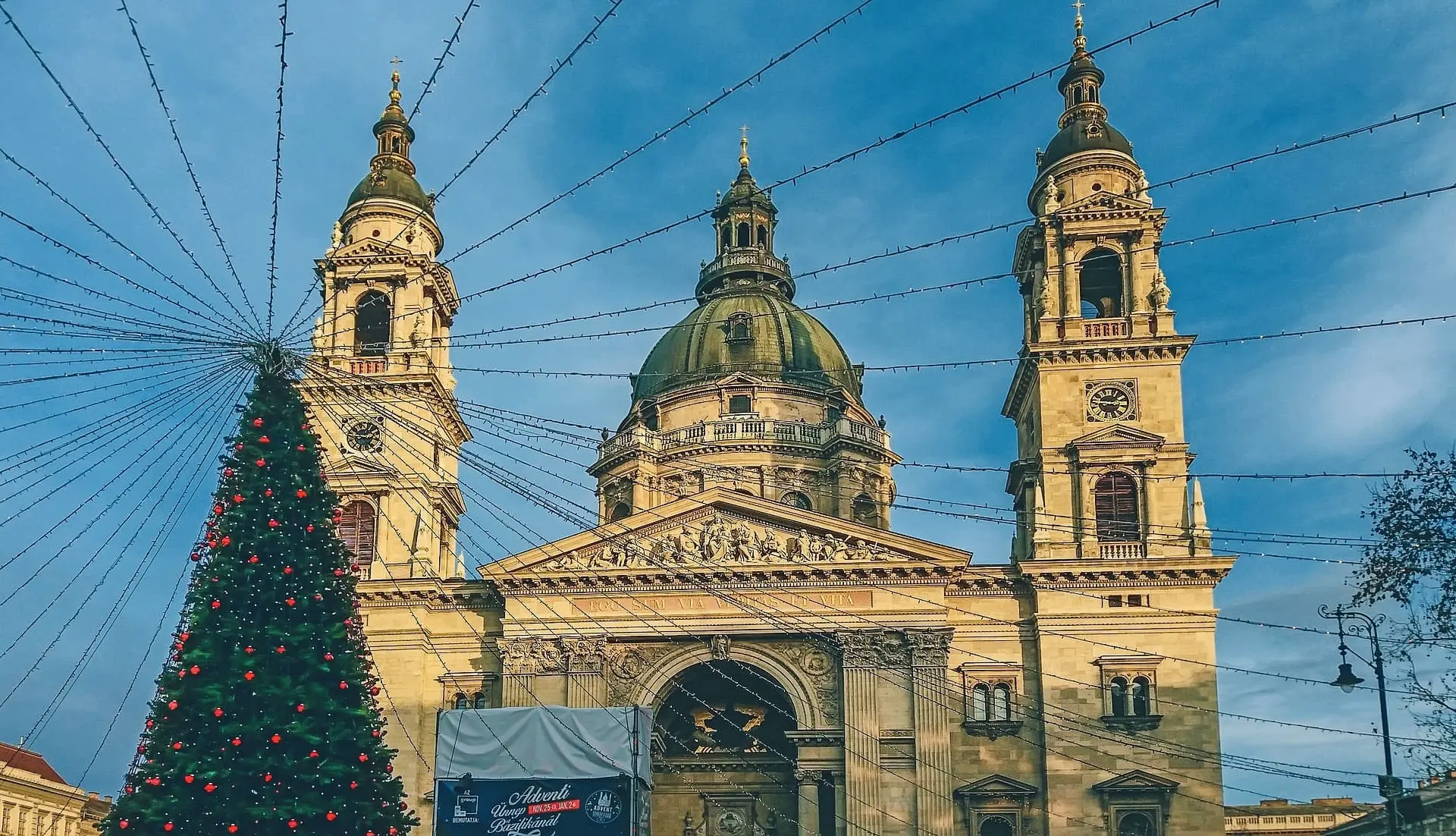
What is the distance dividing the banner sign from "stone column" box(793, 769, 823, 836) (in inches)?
655

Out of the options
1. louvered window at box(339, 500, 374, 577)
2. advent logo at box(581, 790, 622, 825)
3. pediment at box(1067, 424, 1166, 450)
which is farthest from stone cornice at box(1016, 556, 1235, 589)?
louvered window at box(339, 500, 374, 577)

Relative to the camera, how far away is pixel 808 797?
48344 mm

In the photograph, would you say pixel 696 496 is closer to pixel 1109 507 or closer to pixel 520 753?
pixel 1109 507

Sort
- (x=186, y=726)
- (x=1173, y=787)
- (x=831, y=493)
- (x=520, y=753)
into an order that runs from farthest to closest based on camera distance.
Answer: (x=831, y=493)
(x=1173, y=787)
(x=520, y=753)
(x=186, y=726)

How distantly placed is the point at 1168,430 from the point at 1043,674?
8.67 m

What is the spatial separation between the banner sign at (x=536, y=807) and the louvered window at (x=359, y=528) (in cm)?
2085

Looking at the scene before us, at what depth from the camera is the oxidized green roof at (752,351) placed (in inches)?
2761

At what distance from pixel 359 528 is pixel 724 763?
1426 cm

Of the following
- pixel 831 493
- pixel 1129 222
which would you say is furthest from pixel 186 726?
pixel 831 493

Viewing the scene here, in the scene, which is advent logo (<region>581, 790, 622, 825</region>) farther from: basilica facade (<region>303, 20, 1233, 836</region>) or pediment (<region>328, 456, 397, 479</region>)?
pediment (<region>328, 456, 397, 479</region>)

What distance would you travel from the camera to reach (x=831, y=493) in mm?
66250

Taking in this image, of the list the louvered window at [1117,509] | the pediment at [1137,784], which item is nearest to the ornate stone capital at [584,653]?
the pediment at [1137,784]

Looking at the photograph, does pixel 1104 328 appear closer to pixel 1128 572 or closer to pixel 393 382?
pixel 1128 572

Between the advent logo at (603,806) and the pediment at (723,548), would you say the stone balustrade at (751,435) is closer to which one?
the pediment at (723,548)
